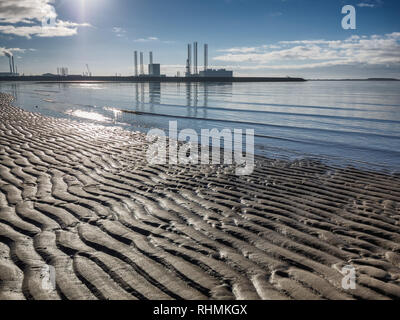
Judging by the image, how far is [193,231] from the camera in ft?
12.4

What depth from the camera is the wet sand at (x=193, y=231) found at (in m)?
2.76

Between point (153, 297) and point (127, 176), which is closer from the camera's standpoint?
point (153, 297)

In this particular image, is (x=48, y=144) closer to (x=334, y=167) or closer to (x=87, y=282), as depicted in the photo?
(x=87, y=282)

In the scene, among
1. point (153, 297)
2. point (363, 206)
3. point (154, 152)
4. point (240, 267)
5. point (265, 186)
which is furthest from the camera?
point (154, 152)

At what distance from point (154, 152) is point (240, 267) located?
5.64 meters

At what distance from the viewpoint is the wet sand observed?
2.76 metres

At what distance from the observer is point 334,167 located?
7336 mm

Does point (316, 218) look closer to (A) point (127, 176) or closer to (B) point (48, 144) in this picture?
(A) point (127, 176)

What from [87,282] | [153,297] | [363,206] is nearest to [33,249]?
[87,282]

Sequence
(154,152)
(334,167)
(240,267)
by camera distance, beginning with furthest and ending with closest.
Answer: (154,152) → (334,167) → (240,267)

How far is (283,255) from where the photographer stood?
330 centimetres
